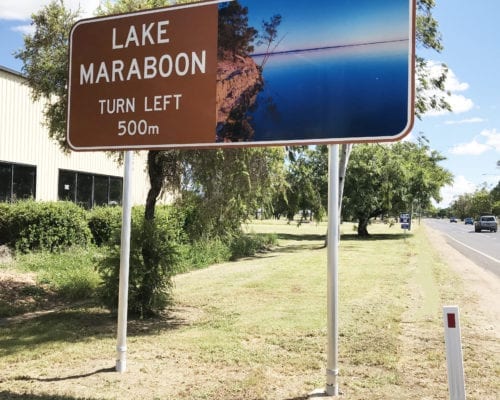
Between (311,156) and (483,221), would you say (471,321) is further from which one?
(483,221)

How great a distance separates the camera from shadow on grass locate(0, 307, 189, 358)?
639 centimetres

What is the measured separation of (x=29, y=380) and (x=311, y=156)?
27804 millimetres

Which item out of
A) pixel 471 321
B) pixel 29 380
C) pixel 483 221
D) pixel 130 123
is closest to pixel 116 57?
pixel 130 123

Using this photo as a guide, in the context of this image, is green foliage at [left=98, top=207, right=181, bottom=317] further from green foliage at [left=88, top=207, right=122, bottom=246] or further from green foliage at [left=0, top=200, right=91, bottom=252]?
green foliage at [left=88, top=207, right=122, bottom=246]

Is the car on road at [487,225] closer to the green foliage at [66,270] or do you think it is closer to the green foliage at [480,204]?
the green foliage at [66,270]

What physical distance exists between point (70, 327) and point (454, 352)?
5.42m

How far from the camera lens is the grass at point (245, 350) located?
4.77 meters

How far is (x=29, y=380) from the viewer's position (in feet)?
16.0

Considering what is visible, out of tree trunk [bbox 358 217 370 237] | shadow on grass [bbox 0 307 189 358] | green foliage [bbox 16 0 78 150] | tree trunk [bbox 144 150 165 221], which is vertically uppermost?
green foliage [bbox 16 0 78 150]

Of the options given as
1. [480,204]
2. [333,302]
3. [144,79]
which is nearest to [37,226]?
[144,79]

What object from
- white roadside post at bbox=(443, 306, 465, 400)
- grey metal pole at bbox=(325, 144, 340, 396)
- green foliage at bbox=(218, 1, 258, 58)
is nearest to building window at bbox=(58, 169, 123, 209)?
green foliage at bbox=(218, 1, 258, 58)

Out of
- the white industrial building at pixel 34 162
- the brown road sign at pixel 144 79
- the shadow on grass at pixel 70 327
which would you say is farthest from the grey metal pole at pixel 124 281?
the white industrial building at pixel 34 162

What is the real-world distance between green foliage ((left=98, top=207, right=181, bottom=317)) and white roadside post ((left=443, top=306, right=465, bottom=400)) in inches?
195

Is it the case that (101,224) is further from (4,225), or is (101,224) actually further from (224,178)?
(224,178)
